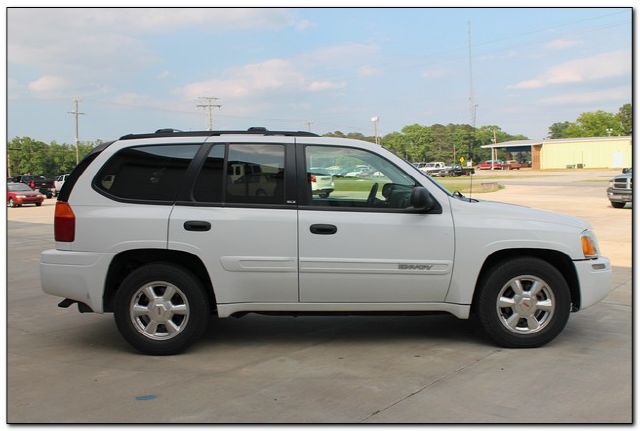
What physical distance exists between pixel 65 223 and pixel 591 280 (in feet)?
14.5

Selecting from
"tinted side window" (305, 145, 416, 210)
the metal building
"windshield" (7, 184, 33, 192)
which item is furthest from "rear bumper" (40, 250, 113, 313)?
the metal building

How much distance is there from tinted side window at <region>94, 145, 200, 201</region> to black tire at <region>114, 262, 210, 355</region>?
2.02ft

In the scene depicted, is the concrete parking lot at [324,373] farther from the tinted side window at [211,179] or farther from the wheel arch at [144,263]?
the tinted side window at [211,179]

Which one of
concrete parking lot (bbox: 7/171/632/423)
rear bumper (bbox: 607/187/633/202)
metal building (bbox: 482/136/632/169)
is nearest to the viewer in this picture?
concrete parking lot (bbox: 7/171/632/423)

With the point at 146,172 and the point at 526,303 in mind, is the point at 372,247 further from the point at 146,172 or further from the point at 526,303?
the point at 146,172

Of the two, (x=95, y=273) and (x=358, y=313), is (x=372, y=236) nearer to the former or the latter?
(x=358, y=313)

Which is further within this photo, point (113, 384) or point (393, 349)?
point (393, 349)

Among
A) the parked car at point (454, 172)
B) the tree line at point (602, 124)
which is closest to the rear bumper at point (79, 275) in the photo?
the parked car at point (454, 172)

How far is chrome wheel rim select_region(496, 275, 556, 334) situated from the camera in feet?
17.4

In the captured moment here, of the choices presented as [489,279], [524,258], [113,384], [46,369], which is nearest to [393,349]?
[489,279]

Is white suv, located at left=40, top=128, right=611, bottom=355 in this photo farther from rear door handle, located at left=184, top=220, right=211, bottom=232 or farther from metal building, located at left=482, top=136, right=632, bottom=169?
metal building, located at left=482, top=136, right=632, bottom=169

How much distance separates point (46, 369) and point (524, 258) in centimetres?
393

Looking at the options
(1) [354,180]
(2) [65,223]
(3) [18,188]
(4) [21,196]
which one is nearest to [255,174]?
(1) [354,180]

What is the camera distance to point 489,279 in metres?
5.28
